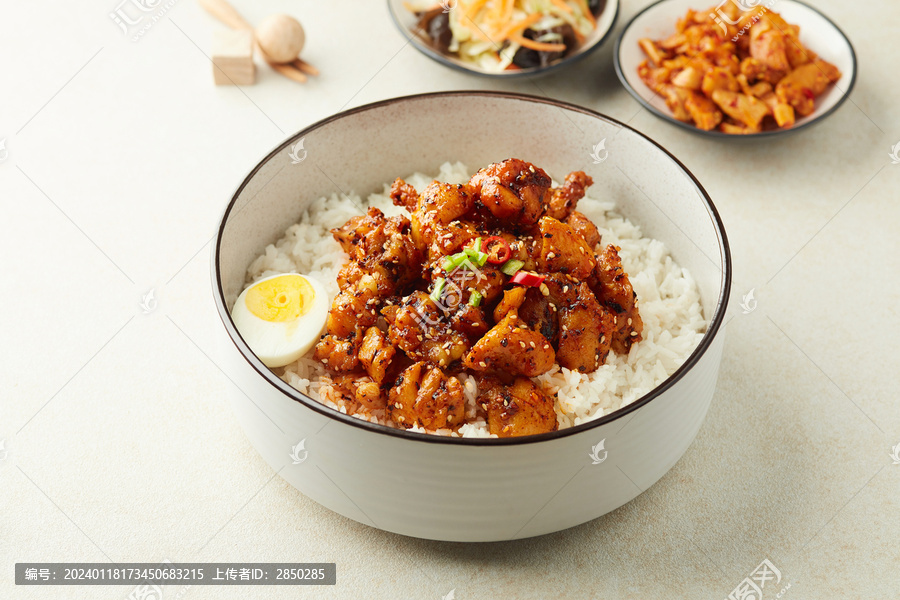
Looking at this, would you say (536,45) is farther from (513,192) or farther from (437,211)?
(437,211)

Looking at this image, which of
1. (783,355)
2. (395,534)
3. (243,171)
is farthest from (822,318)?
(243,171)

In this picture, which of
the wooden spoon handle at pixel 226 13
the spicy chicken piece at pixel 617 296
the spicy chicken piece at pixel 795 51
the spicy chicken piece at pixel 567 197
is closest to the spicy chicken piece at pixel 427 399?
the spicy chicken piece at pixel 617 296

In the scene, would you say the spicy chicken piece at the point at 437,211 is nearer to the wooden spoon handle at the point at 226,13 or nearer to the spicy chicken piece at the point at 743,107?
the spicy chicken piece at the point at 743,107

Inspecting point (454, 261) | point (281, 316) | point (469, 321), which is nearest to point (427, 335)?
point (469, 321)

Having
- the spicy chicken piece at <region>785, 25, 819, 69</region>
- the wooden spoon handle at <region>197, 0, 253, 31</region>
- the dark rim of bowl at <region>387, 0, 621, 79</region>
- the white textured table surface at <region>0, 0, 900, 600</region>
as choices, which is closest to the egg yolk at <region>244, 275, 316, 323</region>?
the white textured table surface at <region>0, 0, 900, 600</region>

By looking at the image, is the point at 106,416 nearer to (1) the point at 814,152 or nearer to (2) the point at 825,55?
(1) the point at 814,152
